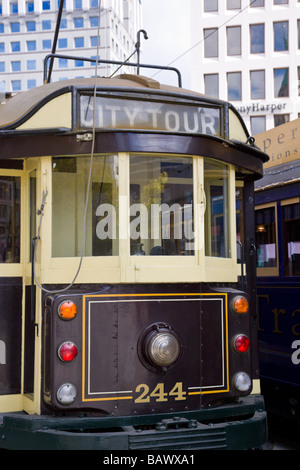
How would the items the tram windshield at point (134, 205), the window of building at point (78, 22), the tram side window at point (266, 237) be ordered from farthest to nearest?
the window of building at point (78, 22) < the tram side window at point (266, 237) < the tram windshield at point (134, 205)

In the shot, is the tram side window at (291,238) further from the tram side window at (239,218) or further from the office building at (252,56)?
the office building at (252,56)

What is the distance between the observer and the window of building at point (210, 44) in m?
40.0

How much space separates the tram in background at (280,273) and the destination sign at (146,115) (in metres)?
1.88

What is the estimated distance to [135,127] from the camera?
4.63 m

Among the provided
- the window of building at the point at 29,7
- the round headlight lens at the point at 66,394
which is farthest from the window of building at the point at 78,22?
the round headlight lens at the point at 66,394

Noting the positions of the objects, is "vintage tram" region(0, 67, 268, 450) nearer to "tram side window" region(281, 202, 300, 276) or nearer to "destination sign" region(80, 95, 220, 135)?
"destination sign" region(80, 95, 220, 135)

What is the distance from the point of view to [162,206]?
479 cm

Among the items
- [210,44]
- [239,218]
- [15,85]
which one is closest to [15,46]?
[15,85]

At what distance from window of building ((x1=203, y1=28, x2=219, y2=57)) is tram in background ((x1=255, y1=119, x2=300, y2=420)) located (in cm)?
3450

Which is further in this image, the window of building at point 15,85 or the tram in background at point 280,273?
the window of building at point 15,85

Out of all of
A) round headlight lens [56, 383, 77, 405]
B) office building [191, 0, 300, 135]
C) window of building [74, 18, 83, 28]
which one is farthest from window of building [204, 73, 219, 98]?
round headlight lens [56, 383, 77, 405]
